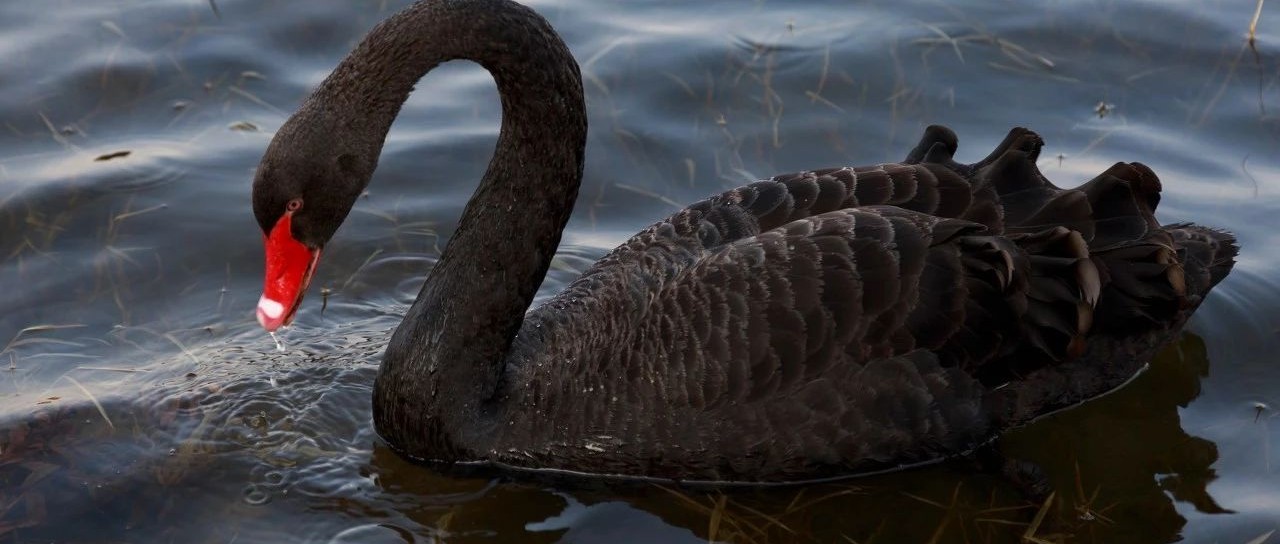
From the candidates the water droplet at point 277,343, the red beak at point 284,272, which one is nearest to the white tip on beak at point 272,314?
the red beak at point 284,272

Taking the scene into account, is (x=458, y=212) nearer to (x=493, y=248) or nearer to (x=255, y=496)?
(x=493, y=248)

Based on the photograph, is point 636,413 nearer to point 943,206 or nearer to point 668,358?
point 668,358

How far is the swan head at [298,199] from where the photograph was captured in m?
5.00

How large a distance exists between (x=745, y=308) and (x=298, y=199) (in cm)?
163

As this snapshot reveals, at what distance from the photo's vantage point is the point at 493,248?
5.83 meters

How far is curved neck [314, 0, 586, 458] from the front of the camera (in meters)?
5.44

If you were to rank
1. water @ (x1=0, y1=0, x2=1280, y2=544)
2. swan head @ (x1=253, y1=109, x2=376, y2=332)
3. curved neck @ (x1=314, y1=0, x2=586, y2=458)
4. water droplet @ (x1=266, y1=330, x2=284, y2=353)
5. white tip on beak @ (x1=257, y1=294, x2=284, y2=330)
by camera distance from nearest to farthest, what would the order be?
swan head @ (x1=253, y1=109, x2=376, y2=332) < white tip on beak @ (x1=257, y1=294, x2=284, y2=330) < curved neck @ (x1=314, y1=0, x2=586, y2=458) < water @ (x1=0, y1=0, x2=1280, y2=544) < water droplet @ (x1=266, y1=330, x2=284, y2=353)

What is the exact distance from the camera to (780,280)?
5.59 m

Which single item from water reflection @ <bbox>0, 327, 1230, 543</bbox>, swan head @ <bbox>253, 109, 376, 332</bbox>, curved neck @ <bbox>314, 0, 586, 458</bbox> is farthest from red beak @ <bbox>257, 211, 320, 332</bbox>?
water reflection @ <bbox>0, 327, 1230, 543</bbox>

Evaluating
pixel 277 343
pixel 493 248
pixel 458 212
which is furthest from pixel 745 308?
pixel 458 212

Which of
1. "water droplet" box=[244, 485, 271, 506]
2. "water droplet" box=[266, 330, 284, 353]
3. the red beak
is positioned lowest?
"water droplet" box=[244, 485, 271, 506]

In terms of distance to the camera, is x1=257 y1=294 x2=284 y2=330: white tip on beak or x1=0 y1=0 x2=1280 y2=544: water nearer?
x1=257 y1=294 x2=284 y2=330: white tip on beak

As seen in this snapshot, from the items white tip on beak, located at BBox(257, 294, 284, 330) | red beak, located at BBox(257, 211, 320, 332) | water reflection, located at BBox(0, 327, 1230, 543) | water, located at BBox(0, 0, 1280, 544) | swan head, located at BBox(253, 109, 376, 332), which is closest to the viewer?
swan head, located at BBox(253, 109, 376, 332)

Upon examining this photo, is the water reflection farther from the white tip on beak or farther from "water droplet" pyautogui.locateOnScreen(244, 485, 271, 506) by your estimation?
the white tip on beak
